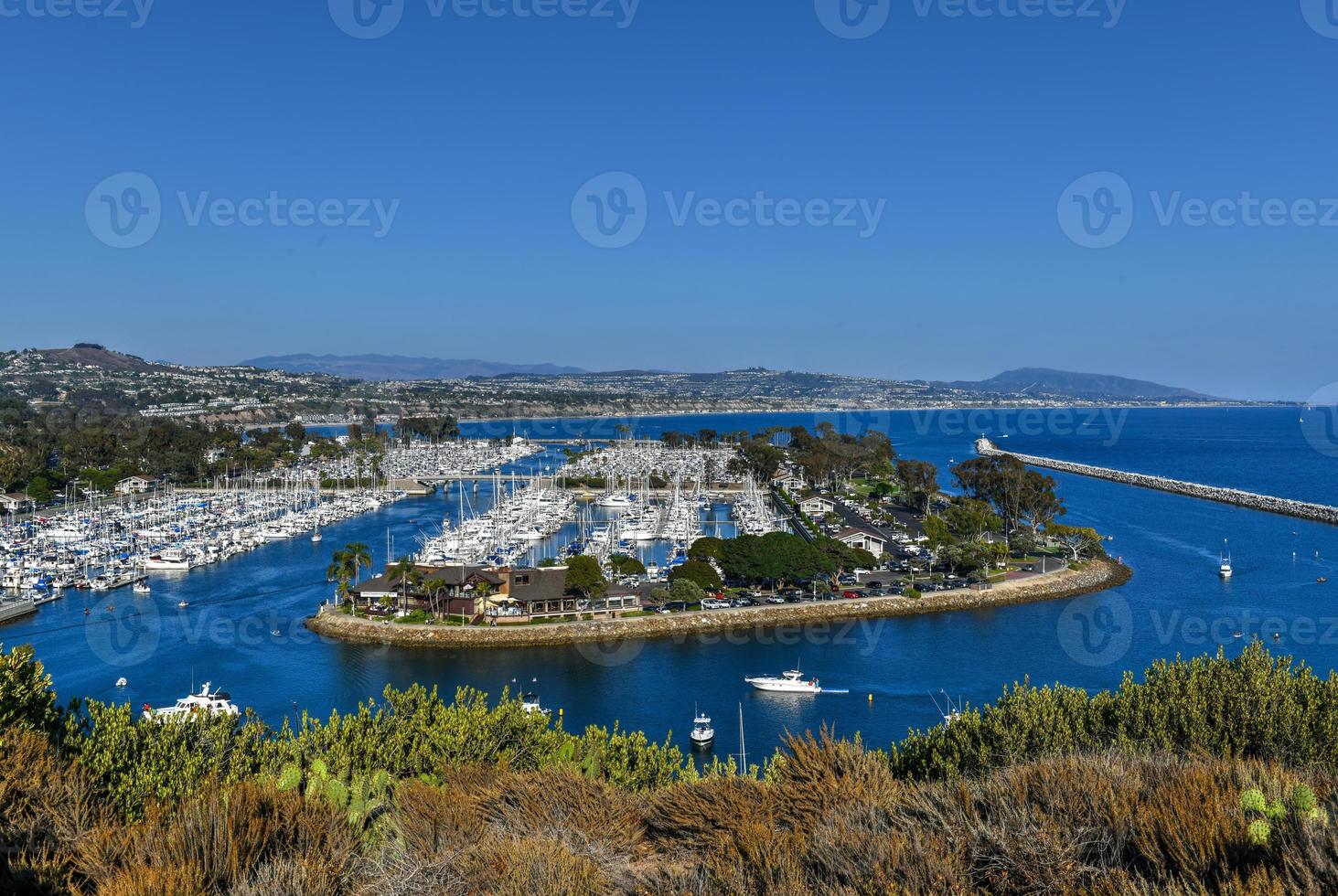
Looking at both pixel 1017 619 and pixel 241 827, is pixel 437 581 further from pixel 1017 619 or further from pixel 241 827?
pixel 241 827

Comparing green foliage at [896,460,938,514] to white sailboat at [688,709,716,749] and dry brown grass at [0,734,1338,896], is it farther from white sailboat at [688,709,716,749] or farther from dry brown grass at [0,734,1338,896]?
dry brown grass at [0,734,1338,896]

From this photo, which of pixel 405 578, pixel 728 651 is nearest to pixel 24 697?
pixel 728 651

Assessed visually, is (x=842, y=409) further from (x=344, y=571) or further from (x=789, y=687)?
(x=789, y=687)

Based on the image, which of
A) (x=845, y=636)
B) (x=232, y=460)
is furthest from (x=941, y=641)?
(x=232, y=460)

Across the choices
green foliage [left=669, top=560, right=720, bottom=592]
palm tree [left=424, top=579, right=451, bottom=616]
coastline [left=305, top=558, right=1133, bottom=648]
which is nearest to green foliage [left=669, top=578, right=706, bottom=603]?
green foliage [left=669, top=560, right=720, bottom=592]

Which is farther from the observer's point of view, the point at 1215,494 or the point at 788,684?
the point at 1215,494

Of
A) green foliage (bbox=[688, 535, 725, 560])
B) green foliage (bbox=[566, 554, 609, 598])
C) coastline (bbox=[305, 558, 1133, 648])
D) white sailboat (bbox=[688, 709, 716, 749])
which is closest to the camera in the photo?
white sailboat (bbox=[688, 709, 716, 749])
